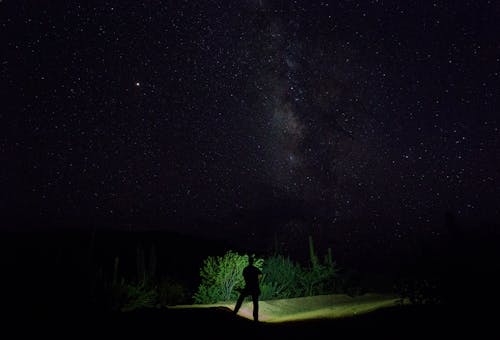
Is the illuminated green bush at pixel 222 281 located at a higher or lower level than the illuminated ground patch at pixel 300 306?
higher

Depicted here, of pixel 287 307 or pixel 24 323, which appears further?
pixel 287 307

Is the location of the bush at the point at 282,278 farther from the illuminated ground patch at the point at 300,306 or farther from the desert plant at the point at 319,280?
the illuminated ground patch at the point at 300,306

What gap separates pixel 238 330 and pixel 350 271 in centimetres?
1160

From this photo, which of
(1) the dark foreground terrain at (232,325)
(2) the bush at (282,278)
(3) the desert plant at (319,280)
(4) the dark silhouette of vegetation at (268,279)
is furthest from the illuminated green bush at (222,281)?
(1) the dark foreground terrain at (232,325)

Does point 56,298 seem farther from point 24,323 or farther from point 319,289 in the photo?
point 319,289

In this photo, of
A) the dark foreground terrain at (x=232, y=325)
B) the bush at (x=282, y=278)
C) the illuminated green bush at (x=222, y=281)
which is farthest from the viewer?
the bush at (x=282, y=278)

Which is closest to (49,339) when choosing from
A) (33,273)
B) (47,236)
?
(33,273)

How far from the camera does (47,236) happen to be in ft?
152

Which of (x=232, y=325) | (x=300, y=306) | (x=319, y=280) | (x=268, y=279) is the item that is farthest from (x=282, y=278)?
(x=232, y=325)

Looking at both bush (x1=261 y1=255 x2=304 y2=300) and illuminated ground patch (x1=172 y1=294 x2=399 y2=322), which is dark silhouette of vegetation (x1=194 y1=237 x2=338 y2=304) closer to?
bush (x1=261 y1=255 x2=304 y2=300)

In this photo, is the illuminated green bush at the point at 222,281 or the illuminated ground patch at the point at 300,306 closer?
the illuminated ground patch at the point at 300,306

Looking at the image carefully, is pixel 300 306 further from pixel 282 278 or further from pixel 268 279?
pixel 268 279

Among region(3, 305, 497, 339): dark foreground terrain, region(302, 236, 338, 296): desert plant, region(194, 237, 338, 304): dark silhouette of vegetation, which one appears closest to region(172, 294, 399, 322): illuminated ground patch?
region(194, 237, 338, 304): dark silhouette of vegetation

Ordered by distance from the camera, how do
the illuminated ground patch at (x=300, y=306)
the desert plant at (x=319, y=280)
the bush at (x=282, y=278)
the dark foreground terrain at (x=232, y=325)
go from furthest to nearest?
the desert plant at (x=319, y=280) → the bush at (x=282, y=278) → the illuminated ground patch at (x=300, y=306) → the dark foreground terrain at (x=232, y=325)
